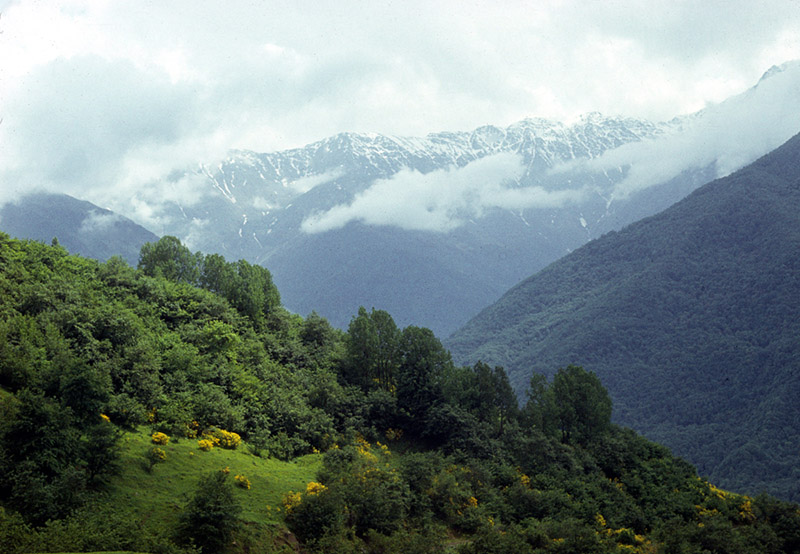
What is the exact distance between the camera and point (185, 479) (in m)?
32.9

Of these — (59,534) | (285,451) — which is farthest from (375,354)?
(59,534)

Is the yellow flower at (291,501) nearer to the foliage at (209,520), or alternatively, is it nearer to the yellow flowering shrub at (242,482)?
the yellow flowering shrub at (242,482)

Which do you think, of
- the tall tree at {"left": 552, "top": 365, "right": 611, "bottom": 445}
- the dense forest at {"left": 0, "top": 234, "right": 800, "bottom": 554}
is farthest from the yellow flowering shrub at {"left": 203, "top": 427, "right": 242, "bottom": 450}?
the tall tree at {"left": 552, "top": 365, "right": 611, "bottom": 445}

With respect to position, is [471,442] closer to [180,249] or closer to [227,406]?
[227,406]

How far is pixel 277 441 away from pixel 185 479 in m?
11.7

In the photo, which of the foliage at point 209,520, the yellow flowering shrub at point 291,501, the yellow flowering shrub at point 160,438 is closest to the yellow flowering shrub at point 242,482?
the yellow flowering shrub at point 291,501

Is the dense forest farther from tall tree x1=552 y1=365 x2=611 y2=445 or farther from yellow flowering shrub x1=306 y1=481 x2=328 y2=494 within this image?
yellow flowering shrub x1=306 y1=481 x2=328 y2=494

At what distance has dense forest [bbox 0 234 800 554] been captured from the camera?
1080 inches

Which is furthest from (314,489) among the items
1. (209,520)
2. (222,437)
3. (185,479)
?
(222,437)

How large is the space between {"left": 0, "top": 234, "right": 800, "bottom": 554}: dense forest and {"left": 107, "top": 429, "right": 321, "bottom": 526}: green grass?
14cm

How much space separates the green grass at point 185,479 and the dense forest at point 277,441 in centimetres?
14

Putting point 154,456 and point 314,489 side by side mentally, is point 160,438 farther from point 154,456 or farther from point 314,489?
point 314,489

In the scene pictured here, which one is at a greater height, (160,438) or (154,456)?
(160,438)

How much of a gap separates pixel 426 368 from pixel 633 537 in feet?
78.5
